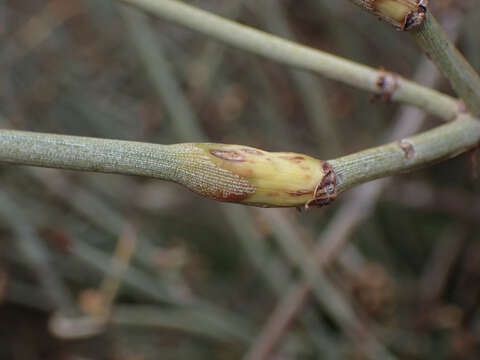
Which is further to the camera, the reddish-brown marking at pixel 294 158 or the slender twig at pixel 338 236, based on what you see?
the slender twig at pixel 338 236

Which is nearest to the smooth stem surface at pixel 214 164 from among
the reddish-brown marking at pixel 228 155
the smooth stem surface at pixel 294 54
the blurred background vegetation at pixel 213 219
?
the reddish-brown marking at pixel 228 155

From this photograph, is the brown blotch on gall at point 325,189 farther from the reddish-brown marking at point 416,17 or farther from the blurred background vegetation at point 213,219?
the blurred background vegetation at point 213,219

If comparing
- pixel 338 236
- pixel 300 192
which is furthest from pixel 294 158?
pixel 338 236

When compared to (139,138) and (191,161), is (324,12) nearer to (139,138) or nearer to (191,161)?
(139,138)

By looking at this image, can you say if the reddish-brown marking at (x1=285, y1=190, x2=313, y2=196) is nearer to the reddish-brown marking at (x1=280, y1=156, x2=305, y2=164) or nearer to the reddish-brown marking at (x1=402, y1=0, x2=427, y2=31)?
the reddish-brown marking at (x1=280, y1=156, x2=305, y2=164)

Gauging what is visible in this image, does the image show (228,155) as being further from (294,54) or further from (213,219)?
(213,219)
